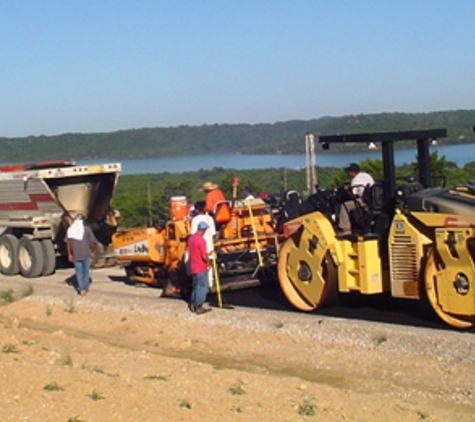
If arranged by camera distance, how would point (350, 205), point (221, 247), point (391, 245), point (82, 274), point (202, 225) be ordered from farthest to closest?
point (82, 274) < point (221, 247) < point (202, 225) < point (350, 205) < point (391, 245)

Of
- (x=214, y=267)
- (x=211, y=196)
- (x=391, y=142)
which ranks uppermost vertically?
(x=391, y=142)

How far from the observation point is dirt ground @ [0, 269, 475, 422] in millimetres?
8766

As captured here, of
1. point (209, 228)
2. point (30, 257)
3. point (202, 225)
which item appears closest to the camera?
point (202, 225)

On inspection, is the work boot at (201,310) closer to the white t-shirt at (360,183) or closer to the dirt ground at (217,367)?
the dirt ground at (217,367)

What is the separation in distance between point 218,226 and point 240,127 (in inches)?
2689

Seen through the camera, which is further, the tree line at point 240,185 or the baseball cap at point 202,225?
the tree line at point 240,185

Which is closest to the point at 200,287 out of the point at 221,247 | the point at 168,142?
the point at 221,247

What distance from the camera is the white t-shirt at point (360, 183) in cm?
1352

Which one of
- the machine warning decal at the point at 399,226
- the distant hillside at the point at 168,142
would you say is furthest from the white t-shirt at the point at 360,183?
the distant hillside at the point at 168,142

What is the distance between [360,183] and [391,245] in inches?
55.4

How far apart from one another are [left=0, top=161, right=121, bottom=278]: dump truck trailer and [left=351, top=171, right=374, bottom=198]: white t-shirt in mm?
8263

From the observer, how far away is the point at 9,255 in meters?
21.8

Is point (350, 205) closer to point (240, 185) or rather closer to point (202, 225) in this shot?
point (202, 225)

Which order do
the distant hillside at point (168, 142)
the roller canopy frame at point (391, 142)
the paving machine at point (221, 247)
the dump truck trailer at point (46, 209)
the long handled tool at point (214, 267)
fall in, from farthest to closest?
the distant hillside at point (168, 142)
the dump truck trailer at point (46, 209)
the paving machine at point (221, 247)
the long handled tool at point (214, 267)
the roller canopy frame at point (391, 142)
